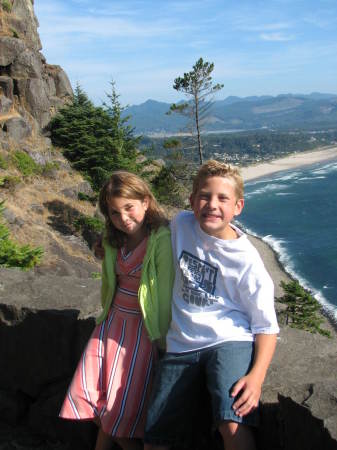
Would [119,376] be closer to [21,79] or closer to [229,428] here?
[229,428]

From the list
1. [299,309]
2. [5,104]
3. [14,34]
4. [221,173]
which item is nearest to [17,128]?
[5,104]

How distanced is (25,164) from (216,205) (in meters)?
19.0

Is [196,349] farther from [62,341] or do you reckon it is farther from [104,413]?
[62,341]

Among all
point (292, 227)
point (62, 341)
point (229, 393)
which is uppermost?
point (229, 393)

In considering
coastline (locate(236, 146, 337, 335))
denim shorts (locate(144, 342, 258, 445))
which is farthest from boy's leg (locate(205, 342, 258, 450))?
→ coastline (locate(236, 146, 337, 335))

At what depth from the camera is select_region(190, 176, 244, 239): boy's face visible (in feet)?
6.77

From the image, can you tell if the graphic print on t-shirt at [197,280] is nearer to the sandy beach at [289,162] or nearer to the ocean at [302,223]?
the ocean at [302,223]

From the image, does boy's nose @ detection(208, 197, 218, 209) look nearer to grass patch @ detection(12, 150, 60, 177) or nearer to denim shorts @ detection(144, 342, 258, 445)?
denim shorts @ detection(144, 342, 258, 445)

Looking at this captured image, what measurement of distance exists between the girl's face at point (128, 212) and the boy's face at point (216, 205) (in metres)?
0.39

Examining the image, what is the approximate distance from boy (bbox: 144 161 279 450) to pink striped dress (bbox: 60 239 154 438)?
0.67ft

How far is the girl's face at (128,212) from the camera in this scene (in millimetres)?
2365

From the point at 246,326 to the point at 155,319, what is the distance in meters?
0.44

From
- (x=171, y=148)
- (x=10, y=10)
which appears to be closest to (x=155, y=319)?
(x=171, y=148)

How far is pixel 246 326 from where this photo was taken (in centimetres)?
202
